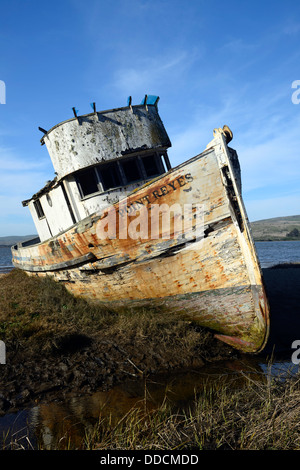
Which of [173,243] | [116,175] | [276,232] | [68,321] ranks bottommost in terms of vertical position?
[276,232]

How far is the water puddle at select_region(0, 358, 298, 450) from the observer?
2.50 meters

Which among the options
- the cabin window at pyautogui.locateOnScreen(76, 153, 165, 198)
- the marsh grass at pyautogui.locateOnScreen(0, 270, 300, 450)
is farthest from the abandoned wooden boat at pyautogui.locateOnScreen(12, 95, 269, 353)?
the marsh grass at pyautogui.locateOnScreen(0, 270, 300, 450)

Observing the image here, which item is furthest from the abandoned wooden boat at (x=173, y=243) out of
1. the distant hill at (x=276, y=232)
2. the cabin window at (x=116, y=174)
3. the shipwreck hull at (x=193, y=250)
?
the distant hill at (x=276, y=232)

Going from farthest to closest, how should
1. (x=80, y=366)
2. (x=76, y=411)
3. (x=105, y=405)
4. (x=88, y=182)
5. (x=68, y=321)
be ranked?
(x=88, y=182)
(x=68, y=321)
(x=80, y=366)
(x=105, y=405)
(x=76, y=411)

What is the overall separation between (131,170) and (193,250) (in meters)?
2.79

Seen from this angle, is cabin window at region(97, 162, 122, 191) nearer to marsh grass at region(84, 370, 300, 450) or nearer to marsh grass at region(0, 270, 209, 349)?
marsh grass at region(0, 270, 209, 349)

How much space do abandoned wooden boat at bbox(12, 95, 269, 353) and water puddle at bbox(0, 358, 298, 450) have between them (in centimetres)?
90

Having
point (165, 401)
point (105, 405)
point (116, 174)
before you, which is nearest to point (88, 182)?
point (116, 174)

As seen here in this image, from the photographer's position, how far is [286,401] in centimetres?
262

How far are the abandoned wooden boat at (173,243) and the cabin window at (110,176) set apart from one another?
164mm

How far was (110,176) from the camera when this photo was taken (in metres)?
6.07

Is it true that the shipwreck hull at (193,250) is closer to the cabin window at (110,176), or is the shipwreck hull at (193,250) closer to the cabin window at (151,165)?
the cabin window at (110,176)

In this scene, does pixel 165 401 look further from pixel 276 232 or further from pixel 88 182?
pixel 276 232
